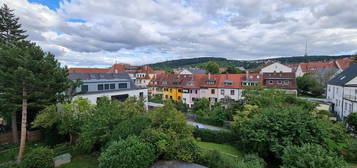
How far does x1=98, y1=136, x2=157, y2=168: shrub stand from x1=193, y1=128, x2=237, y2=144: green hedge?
31.4ft

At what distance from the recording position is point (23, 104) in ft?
43.7

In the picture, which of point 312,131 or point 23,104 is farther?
point 23,104

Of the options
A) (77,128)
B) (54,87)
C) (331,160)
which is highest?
(54,87)

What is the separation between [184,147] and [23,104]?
1393cm

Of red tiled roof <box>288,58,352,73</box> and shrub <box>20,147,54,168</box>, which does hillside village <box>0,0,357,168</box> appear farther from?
red tiled roof <box>288,58,352,73</box>

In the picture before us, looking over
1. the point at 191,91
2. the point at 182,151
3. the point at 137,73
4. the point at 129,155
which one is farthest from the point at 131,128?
the point at 137,73

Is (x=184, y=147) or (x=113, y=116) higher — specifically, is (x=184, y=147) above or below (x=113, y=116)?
below

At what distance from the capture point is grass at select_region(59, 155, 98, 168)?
38.6 ft

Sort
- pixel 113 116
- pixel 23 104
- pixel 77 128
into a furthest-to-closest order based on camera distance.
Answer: pixel 77 128 < pixel 23 104 < pixel 113 116

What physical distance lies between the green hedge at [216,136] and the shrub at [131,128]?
8.05 meters

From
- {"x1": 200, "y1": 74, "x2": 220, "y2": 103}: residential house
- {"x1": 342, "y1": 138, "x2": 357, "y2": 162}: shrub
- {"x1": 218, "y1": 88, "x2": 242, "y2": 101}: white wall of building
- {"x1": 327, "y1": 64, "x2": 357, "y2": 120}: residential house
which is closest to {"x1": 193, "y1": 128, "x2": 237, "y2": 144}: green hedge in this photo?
{"x1": 342, "y1": 138, "x2": 357, "y2": 162}: shrub

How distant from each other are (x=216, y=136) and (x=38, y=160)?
14.5 m

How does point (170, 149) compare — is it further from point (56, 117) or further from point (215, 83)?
point (215, 83)

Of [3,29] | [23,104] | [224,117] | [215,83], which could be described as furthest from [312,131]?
[3,29]
